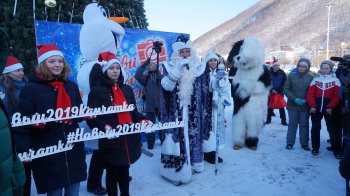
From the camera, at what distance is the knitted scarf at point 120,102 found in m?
2.19

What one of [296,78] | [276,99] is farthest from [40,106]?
[276,99]

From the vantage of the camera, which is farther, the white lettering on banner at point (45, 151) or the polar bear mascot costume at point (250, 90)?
the polar bear mascot costume at point (250, 90)

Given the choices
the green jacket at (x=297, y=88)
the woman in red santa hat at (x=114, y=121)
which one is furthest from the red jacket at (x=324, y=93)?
the woman in red santa hat at (x=114, y=121)

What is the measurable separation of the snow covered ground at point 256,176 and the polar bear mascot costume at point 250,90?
0.38m

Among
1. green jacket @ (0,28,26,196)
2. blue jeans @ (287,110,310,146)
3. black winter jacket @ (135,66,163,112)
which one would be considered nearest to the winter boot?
black winter jacket @ (135,66,163,112)

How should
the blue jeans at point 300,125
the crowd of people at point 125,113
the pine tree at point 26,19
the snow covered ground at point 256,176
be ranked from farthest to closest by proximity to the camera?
1. the blue jeans at point 300,125
2. the pine tree at point 26,19
3. the snow covered ground at point 256,176
4. the crowd of people at point 125,113

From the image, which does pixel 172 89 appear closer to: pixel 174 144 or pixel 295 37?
pixel 174 144

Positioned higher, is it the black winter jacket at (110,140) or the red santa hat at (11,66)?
the red santa hat at (11,66)

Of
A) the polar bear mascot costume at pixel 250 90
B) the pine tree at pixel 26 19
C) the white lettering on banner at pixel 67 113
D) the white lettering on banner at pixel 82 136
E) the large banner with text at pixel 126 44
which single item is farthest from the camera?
the polar bear mascot costume at pixel 250 90

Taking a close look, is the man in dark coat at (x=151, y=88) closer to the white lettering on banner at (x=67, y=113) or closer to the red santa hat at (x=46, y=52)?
the white lettering on banner at (x=67, y=113)

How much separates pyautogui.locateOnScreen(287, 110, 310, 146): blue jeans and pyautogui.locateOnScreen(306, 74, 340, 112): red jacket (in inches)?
11.2

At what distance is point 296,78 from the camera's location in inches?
166

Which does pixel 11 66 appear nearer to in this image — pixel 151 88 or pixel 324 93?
pixel 151 88

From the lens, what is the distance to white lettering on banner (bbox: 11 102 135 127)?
1643 millimetres
